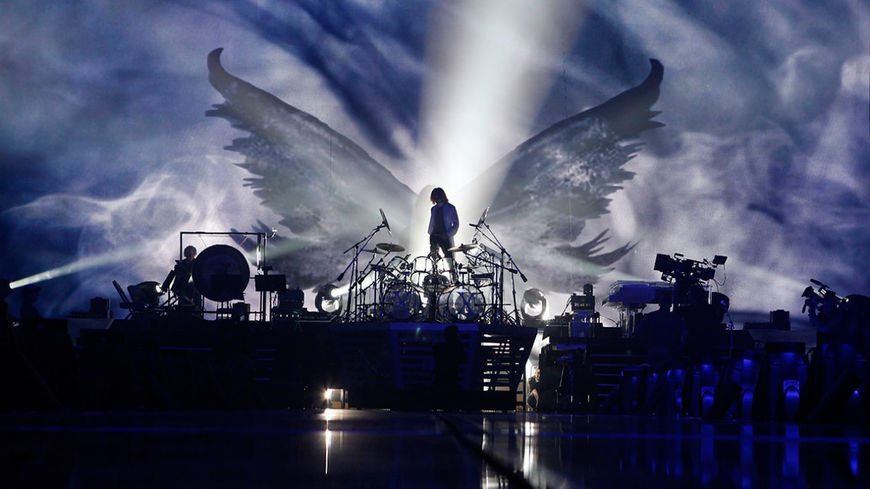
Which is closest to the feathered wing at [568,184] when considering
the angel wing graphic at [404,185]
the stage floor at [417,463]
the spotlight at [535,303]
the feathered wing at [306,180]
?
the angel wing graphic at [404,185]

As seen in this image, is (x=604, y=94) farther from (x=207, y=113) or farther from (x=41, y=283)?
(x=41, y=283)

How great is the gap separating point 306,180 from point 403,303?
5.56 m

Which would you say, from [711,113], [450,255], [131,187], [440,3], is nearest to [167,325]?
[450,255]

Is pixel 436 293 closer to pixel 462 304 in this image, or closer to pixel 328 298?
pixel 462 304

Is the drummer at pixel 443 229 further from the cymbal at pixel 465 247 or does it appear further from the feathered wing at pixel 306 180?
the feathered wing at pixel 306 180

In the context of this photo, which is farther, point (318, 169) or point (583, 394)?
point (318, 169)

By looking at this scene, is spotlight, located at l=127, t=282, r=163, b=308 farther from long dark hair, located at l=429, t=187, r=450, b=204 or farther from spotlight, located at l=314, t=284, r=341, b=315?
long dark hair, located at l=429, t=187, r=450, b=204

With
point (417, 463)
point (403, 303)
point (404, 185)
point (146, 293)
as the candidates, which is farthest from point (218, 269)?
point (417, 463)

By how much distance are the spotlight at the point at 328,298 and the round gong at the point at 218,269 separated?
8.12 ft

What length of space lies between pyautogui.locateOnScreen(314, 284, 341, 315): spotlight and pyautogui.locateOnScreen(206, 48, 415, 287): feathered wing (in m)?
0.57

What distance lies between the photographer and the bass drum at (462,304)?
11156 millimetres

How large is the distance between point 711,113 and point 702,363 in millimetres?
10555

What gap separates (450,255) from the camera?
11930mm

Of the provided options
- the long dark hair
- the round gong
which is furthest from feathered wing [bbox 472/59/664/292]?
the round gong
